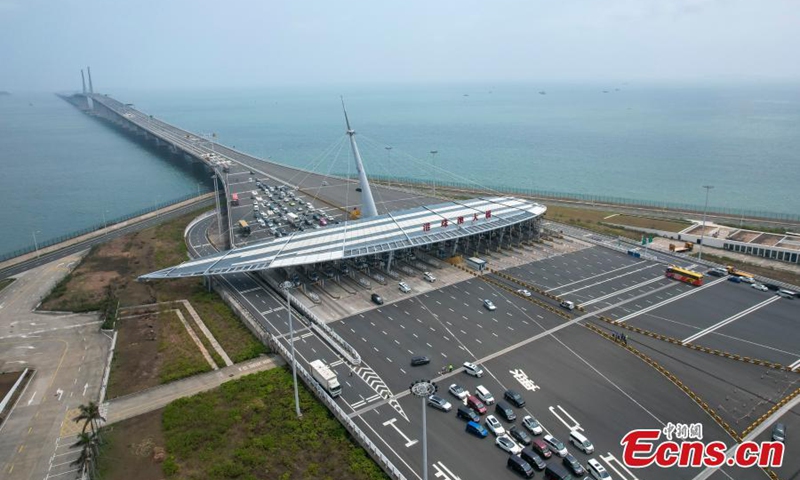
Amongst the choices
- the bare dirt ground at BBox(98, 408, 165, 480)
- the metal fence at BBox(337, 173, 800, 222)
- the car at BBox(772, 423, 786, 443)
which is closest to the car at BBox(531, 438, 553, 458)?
the car at BBox(772, 423, 786, 443)

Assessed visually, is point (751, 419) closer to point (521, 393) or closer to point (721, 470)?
point (721, 470)

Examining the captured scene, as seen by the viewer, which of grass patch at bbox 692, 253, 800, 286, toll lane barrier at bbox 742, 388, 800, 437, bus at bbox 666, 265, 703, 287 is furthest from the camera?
grass patch at bbox 692, 253, 800, 286

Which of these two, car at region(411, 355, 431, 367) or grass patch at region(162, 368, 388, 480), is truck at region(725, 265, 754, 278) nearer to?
car at region(411, 355, 431, 367)

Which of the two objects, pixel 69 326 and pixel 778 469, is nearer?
pixel 778 469

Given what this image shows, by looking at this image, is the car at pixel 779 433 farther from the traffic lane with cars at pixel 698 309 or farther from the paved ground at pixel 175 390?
the paved ground at pixel 175 390

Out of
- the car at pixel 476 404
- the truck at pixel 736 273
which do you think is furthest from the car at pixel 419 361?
the truck at pixel 736 273

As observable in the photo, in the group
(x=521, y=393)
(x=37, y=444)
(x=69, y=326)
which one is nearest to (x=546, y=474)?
(x=521, y=393)
